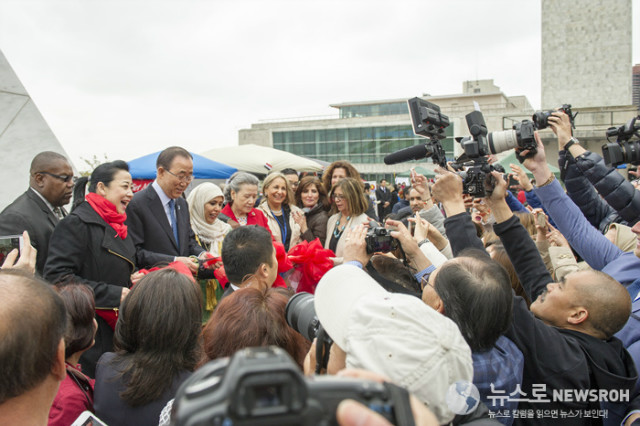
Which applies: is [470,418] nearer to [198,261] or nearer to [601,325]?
[601,325]

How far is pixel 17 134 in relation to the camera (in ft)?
16.4

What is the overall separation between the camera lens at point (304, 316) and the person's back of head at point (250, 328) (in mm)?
191

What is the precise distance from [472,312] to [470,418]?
15.8 inches

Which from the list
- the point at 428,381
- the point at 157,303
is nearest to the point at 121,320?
the point at 157,303

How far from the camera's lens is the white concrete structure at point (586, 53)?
3089 centimetres

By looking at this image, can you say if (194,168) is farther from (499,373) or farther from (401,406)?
(401,406)

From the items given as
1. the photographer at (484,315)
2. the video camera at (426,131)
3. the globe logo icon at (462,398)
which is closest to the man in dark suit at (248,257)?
the video camera at (426,131)

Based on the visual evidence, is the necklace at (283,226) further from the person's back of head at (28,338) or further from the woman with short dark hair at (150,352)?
the person's back of head at (28,338)

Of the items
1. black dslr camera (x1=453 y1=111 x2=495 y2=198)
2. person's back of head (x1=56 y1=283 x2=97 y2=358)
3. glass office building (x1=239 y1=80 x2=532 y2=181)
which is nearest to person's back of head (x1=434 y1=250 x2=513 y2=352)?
black dslr camera (x1=453 y1=111 x2=495 y2=198)

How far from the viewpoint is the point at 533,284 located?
2.08m

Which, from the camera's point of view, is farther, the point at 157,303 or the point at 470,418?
the point at 157,303

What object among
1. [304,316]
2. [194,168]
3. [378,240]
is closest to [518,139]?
[378,240]

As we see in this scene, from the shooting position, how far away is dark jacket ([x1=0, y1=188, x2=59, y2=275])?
2.81 metres

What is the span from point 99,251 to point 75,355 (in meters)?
1.00
